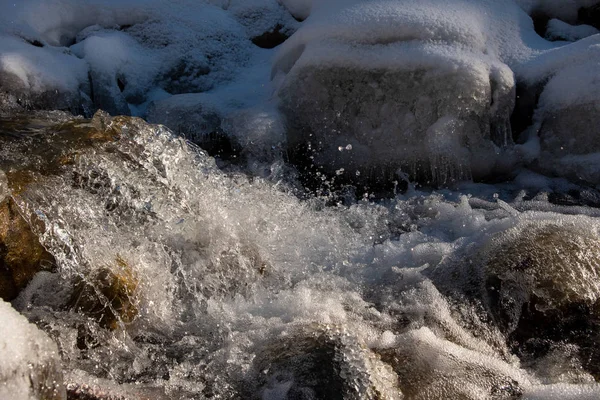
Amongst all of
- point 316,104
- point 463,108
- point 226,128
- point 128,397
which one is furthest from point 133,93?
point 128,397

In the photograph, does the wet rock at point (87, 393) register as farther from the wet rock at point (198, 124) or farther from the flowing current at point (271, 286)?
the wet rock at point (198, 124)

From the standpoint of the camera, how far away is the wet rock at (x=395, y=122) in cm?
334

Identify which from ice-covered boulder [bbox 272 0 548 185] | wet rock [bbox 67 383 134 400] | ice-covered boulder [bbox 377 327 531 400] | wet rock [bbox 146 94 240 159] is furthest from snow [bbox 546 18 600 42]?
wet rock [bbox 67 383 134 400]

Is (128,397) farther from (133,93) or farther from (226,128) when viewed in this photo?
(133,93)

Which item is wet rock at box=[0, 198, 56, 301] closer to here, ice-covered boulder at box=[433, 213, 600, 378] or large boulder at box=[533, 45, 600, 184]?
ice-covered boulder at box=[433, 213, 600, 378]

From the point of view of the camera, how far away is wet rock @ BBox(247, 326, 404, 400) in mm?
1804

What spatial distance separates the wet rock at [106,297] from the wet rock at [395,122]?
156 cm

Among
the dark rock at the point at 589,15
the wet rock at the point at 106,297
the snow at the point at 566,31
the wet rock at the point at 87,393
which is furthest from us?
the dark rock at the point at 589,15

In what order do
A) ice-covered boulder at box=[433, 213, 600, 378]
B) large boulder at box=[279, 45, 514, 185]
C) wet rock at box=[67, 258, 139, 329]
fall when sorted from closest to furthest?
wet rock at box=[67, 258, 139, 329]
ice-covered boulder at box=[433, 213, 600, 378]
large boulder at box=[279, 45, 514, 185]

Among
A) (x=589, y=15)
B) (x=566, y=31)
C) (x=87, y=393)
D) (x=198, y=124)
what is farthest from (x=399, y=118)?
(x=87, y=393)

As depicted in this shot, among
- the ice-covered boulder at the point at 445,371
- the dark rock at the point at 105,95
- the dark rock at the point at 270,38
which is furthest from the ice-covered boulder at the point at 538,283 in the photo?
the dark rock at the point at 270,38

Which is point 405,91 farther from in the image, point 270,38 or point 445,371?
point 445,371

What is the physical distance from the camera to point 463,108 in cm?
332

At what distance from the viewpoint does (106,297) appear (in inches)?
84.5
